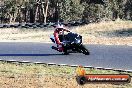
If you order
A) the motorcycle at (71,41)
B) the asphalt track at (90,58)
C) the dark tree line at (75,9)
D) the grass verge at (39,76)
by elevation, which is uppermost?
the motorcycle at (71,41)

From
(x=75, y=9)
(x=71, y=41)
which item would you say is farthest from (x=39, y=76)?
(x=75, y=9)

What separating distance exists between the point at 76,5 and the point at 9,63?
1995 inches

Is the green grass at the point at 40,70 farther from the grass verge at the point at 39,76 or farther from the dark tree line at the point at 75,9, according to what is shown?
the dark tree line at the point at 75,9

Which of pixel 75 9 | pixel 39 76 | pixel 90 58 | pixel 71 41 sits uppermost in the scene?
pixel 71 41

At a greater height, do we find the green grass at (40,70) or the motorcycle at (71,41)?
the motorcycle at (71,41)

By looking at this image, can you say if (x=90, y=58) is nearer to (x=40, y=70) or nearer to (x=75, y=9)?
(x=40, y=70)

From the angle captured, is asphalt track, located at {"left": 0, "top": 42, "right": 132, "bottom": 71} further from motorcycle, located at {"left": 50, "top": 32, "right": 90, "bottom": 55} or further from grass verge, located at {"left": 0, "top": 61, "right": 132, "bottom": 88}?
grass verge, located at {"left": 0, "top": 61, "right": 132, "bottom": 88}

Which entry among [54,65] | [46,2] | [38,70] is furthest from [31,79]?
[46,2]

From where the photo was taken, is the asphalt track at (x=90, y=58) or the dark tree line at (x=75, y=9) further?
the dark tree line at (x=75, y=9)

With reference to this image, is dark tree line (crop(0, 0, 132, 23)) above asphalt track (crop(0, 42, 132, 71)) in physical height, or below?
below

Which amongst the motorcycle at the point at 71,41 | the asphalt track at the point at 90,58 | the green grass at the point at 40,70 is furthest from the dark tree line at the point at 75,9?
the green grass at the point at 40,70

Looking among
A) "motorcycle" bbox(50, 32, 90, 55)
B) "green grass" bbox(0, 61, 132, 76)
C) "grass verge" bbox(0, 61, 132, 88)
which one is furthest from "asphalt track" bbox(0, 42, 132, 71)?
"grass verge" bbox(0, 61, 132, 88)

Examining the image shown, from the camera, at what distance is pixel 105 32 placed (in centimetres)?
3847

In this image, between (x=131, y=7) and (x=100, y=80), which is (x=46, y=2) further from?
(x=100, y=80)
